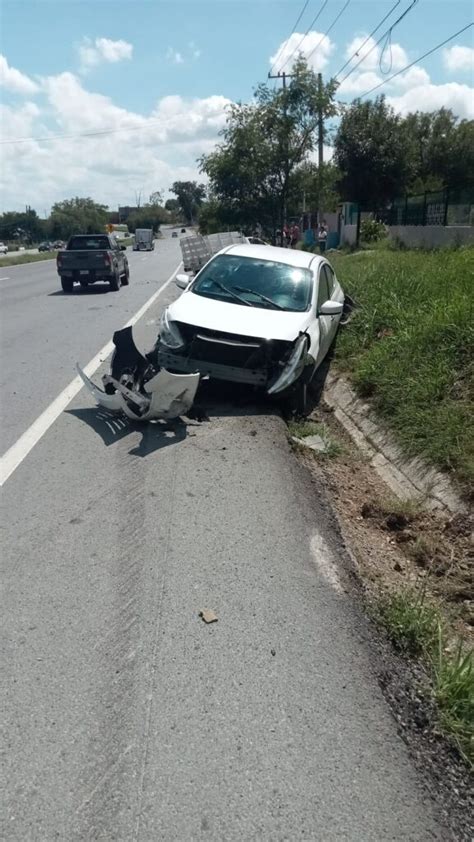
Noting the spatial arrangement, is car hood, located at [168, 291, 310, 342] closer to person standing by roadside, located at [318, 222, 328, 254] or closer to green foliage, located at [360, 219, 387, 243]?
green foliage, located at [360, 219, 387, 243]

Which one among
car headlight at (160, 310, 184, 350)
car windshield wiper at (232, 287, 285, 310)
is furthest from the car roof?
car headlight at (160, 310, 184, 350)

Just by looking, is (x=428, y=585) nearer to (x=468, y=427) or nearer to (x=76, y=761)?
(x=468, y=427)

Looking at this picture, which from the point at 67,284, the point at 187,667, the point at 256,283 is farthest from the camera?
the point at 67,284

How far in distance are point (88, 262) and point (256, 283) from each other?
14.5 metres

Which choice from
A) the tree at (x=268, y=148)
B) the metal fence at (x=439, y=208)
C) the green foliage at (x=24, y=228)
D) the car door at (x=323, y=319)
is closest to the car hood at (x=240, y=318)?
the car door at (x=323, y=319)

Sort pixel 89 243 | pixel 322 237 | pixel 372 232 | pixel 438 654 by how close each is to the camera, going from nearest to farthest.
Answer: pixel 438 654 → pixel 89 243 → pixel 372 232 → pixel 322 237

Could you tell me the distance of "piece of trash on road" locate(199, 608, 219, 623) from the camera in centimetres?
351

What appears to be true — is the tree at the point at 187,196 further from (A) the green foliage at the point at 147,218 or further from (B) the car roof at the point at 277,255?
(B) the car roof at the point at 277,255

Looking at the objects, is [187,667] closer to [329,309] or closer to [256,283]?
[329,309]

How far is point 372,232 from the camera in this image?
1174 inches

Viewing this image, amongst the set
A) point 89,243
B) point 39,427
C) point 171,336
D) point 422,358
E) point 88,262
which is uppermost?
point 171,336

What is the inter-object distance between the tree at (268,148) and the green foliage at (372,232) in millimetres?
3782

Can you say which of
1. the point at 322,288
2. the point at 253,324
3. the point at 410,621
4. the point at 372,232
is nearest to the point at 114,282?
the point at 372,232

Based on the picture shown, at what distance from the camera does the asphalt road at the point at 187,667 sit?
2.42 metres
